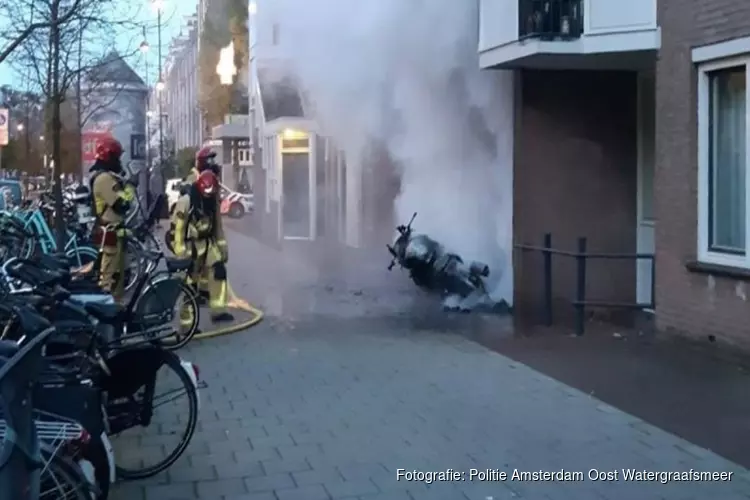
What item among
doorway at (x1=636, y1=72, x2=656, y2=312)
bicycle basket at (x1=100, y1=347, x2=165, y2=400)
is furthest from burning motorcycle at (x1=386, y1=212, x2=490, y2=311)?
bicycle basket at (x1=100, y1=347, x2=165, y2=400)

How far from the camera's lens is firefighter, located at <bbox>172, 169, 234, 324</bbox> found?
10719 millimetres

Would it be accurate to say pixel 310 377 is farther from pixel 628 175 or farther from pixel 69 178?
pixel 69 178

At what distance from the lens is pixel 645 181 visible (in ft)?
41.3

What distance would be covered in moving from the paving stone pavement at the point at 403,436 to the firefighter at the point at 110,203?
130cm

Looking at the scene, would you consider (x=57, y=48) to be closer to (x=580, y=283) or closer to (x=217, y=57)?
(x=580, y=283)

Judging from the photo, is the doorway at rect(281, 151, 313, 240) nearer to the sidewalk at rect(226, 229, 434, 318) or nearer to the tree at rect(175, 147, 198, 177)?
the sidewalk at rect(226, 229, 434, 318)

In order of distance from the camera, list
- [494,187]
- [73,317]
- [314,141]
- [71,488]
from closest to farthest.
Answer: [71,488] → [73,317] → [494,187] → [314,141]

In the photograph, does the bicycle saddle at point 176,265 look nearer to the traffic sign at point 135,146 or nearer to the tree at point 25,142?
the traffic sign at point 135,146

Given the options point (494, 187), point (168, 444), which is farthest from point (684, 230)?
point (168, 444)

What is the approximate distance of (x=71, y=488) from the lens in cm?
404

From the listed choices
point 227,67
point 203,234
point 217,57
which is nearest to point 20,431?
point 203,234

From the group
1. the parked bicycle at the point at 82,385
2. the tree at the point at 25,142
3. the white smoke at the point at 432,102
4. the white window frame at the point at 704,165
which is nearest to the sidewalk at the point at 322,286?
the white smoke at the point at 432,102

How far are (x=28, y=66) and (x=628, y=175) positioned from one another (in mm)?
10358

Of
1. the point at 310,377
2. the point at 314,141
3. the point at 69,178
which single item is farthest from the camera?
the point at 69,178
